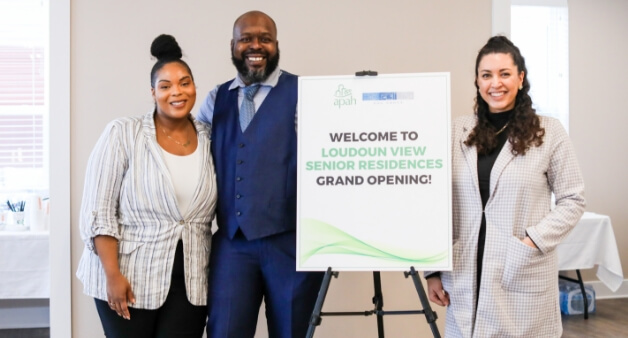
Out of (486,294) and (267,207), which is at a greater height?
(267,207)

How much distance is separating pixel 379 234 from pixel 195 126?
75 cm

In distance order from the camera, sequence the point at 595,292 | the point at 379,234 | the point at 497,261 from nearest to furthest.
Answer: the point at 497,261 → the point at 379,234 → the point at 595,292

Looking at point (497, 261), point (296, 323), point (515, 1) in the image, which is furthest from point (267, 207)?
point (515, 1)

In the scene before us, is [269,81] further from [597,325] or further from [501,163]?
[597,325]

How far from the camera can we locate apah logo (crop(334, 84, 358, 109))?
7.24 ft

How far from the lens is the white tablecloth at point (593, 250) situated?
4516 millimetres

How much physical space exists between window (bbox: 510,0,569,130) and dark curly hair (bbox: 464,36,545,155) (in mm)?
3505

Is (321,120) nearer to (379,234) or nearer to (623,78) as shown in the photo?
(379,234)

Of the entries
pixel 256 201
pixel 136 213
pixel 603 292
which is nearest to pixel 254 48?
pixel 256 201

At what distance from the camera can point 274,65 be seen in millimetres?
2295

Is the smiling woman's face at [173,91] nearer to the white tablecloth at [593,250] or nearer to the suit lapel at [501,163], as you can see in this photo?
the suit lapel at [501,163]

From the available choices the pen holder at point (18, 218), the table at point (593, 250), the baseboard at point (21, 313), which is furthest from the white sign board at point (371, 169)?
the baseboard at point (21, 313)

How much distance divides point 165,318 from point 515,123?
1.31 meters

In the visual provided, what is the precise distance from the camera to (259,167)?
2174 mm
